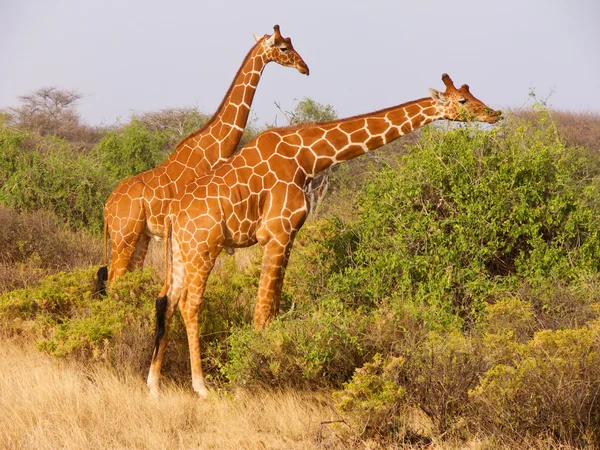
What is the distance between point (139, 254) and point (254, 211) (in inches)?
84.6

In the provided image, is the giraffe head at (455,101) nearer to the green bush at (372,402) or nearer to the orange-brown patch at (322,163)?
the orange-brown patch at (322,163)

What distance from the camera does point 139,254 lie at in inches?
342

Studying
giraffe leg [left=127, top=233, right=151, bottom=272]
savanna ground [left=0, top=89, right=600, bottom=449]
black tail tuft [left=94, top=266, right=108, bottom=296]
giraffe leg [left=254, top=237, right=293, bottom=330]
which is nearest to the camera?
savanna ground [left=0, top=89, right=600, bottom=449]

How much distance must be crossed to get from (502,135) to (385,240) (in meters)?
1.67

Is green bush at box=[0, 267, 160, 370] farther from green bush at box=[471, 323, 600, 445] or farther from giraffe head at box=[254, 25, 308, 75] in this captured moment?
green bush at box=[471, 323, 600, 445]

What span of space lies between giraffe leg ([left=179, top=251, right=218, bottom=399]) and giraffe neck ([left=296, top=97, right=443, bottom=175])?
119cm

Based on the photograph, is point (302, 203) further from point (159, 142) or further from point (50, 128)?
point (50, 128)

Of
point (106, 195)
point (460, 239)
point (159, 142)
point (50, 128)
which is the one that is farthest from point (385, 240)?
point (50, 128)

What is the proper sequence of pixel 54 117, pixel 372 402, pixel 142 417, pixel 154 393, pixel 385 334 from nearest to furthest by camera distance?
1. pixel 372 402
2. pixel 142 417
3. pixel 385 334
4. pixel 154 393
5. pixel 54 117

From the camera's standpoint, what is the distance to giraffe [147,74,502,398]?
6.91m


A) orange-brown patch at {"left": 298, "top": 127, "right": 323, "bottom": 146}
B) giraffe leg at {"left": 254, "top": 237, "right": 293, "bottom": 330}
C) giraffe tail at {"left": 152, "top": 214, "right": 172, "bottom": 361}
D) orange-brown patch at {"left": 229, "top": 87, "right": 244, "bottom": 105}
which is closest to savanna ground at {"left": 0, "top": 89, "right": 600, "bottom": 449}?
giraffe leg at {"left": 254, "top": 237, "right": 293, "bottom": 330}

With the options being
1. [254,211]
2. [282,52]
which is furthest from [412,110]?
[282,52]

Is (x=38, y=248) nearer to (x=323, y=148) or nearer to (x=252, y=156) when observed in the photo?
(x=252, y=156)

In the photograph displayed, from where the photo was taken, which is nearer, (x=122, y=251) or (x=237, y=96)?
(x=122, y=251)
